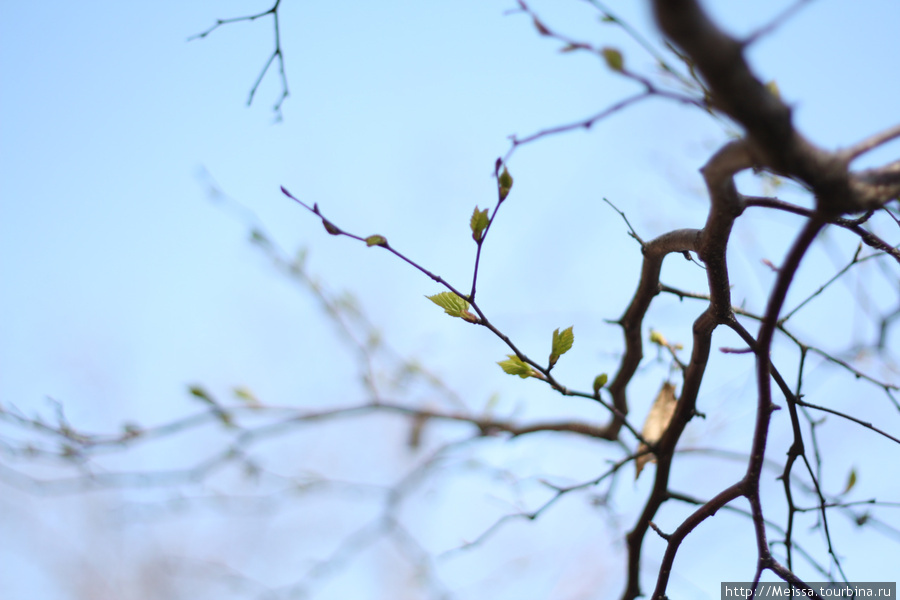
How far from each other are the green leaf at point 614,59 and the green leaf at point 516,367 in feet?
1.01

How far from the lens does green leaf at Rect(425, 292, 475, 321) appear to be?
56 cm

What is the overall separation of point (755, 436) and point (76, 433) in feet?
3.74

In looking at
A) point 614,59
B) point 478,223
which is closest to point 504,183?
point 478,223

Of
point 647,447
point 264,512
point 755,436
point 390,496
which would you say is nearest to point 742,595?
point 647,447

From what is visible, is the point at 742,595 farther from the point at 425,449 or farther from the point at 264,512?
the point at 425,449

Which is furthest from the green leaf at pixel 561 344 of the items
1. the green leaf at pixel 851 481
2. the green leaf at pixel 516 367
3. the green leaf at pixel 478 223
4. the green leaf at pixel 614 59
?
the green leaf at pixel 851 481

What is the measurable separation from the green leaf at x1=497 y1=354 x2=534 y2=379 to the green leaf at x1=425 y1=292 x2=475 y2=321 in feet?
0.24

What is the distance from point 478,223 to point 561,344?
0.50ft

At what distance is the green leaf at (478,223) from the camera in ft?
1.70

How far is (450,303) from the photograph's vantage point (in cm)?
56

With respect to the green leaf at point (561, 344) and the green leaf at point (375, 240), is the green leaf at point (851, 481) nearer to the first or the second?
the green leaf at point (561, 344)

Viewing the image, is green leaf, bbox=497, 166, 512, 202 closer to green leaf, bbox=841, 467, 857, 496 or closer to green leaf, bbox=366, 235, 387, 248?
green leaf, bbox=366, 235, 387, 248

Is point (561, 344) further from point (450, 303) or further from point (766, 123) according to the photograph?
point (766, 123)

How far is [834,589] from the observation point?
685 millimetres
